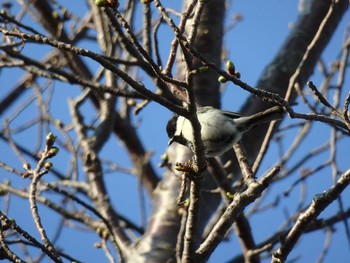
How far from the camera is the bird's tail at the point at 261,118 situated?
2781mm

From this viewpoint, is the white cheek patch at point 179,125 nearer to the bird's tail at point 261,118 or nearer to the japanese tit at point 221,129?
the japanese tit at point 221,129

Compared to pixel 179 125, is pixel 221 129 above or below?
below

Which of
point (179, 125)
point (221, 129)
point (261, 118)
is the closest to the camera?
point (261, 118)

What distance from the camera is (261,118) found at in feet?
9.59

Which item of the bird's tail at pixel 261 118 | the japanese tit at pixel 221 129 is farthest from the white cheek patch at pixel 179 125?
Answer: the bird's tail at pixel 261 118

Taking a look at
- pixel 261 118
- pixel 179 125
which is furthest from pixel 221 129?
pixel 179 125

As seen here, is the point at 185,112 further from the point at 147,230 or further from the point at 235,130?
the point at 147,230

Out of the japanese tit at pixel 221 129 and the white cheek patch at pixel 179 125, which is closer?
the japanese tit at pixel 221 129

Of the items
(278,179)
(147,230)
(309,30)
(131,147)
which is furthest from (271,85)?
(131,147)

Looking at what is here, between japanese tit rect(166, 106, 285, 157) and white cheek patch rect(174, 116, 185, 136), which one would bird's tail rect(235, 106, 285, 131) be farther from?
white cheek patch rect(174, 116, 185, 136)

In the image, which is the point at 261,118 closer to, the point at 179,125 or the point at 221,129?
the point at 221,129

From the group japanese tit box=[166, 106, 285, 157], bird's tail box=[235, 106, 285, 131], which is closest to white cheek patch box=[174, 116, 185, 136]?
japanese tit box=[166, 106, 285, 157]

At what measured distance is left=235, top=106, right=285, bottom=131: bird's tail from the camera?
9.12ft

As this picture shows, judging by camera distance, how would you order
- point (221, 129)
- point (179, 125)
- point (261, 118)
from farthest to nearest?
point (179, 125), point (221, 129), point (261, 118)
